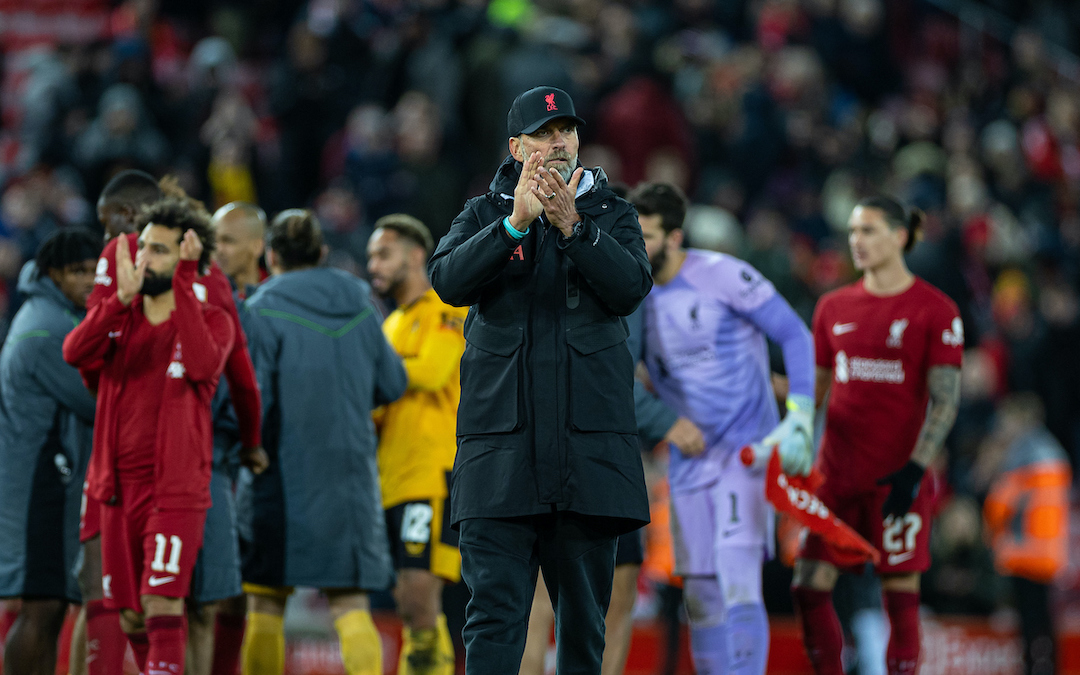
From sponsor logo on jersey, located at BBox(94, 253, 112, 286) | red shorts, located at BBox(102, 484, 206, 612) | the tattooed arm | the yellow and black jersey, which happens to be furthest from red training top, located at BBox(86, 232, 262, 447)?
the tattooed arm

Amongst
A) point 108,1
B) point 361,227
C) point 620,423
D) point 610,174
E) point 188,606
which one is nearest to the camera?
point 620,423

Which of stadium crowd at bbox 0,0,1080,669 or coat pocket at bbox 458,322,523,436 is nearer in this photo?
coat pocket at bbox 458,322,523,436

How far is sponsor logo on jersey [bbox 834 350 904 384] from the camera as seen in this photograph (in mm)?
7363

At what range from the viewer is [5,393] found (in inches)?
265

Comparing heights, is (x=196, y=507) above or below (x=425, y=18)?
below

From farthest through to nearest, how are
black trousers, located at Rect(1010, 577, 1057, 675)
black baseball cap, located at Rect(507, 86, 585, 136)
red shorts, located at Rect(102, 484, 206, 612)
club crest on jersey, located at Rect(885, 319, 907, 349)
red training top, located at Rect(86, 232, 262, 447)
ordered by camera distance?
black trousers, located at Rect(1010, 577, 1057, 675), club crest on jersey, located at Rect(885, 319, 907, 349), red training top, located at Rect(86, 232, 262, 447), red shorts, located at Rect(102, 484, 206, 612), black baseball cap, located at Rect(507, 86, 585, 136)

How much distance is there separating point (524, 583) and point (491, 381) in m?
0.76

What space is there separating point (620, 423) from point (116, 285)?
97.2 inches

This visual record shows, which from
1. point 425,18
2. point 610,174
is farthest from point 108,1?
point 610,174

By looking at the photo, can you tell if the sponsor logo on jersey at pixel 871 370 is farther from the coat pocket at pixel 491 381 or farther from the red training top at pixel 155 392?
the red training top at pixel 155 392

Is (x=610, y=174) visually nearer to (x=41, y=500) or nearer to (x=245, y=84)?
(x=245, y=84)

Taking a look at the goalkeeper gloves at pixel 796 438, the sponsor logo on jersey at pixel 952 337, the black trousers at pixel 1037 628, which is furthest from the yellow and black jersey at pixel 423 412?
the black trousers at pixel 1037 628

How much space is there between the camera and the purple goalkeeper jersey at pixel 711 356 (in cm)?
711

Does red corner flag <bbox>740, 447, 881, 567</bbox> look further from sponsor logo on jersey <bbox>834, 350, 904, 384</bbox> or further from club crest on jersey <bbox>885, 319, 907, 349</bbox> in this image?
club crest on jersey <bbox>885, 319, 907, 349</bbox>
